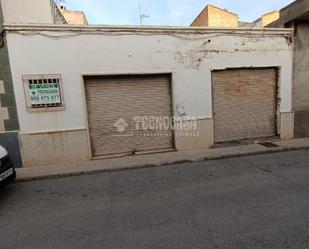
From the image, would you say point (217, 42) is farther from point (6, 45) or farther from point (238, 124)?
point (6, 45)

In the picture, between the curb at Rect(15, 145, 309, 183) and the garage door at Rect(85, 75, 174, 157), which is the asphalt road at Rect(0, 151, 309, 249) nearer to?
the curb at Rect(15, 145, 309, 183)

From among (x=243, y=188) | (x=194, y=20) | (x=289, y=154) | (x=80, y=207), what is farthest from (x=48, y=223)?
(x=194, y=20)

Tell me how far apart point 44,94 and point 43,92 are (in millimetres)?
59

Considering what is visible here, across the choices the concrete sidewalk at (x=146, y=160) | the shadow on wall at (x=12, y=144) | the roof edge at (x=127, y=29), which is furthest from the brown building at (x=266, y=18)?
the shadow on wall at (x=12, y=144)

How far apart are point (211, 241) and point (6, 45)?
21.4ft

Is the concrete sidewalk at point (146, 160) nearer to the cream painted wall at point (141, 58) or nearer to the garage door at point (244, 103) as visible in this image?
the garage door at point (244, 103)

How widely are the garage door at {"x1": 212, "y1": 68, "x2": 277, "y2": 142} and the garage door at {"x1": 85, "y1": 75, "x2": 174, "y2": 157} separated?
177cm

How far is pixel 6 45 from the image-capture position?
229 inches

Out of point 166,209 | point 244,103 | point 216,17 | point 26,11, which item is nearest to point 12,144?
point 26,11

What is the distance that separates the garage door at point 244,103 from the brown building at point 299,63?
874 millimetres

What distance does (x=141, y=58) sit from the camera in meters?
6.72

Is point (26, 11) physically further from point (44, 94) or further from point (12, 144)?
point (12, 144)

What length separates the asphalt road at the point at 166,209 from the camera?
292 cm

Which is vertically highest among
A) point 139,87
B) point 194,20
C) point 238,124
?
point 194,20
